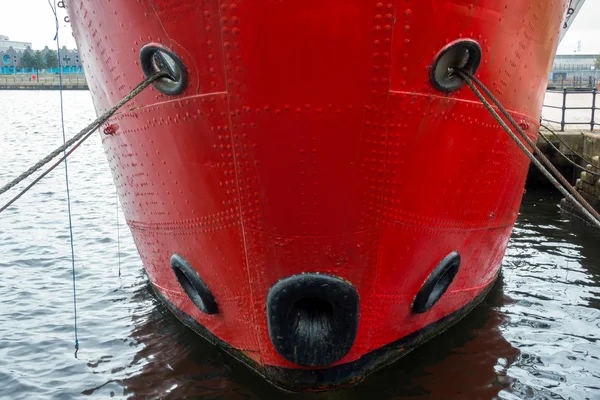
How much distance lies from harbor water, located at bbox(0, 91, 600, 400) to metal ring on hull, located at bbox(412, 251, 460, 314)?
0.83 meters

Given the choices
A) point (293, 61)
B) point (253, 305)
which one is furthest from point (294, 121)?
point (253, 305)

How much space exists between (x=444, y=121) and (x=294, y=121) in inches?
43.9

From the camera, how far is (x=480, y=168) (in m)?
4.66

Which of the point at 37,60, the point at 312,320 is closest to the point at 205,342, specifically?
the point at 312,320

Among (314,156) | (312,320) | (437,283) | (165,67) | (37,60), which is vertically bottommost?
(312,320)

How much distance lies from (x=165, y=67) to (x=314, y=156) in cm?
124

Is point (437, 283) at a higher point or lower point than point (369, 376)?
higher

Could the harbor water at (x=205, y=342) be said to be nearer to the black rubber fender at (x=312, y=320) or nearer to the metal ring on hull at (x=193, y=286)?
the black rubber fender at (x=312, y=320)

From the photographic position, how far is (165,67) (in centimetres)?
411

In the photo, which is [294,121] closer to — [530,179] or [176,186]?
[176,186]

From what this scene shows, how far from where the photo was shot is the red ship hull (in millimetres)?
3664

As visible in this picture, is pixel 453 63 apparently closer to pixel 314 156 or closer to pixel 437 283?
pixel 314 156

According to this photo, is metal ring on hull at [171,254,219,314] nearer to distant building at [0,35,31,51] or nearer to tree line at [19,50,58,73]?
tree line at [19,50,58,73]

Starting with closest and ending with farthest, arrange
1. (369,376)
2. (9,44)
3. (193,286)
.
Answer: (193,286)
(369,376)
(9,44)
